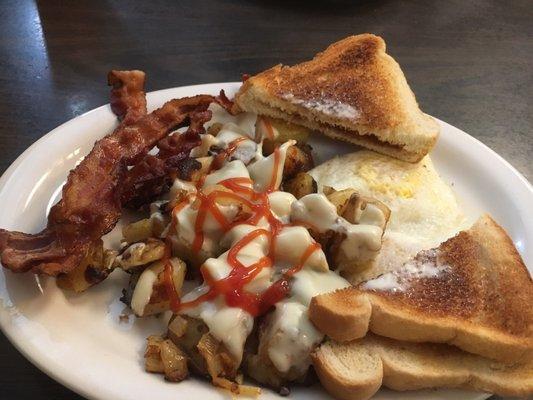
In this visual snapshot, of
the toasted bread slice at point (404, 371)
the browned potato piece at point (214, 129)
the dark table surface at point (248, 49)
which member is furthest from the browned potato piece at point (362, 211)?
Result: the dark table surface at point (248, 49)

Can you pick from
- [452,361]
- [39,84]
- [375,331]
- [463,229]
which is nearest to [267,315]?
[375,331]

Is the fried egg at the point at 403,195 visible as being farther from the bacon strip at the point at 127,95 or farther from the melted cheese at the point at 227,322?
the bacon strip at the point at 127,95

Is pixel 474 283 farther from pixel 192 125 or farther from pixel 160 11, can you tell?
pixel 160 11

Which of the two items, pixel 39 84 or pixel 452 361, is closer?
pixel 452 361

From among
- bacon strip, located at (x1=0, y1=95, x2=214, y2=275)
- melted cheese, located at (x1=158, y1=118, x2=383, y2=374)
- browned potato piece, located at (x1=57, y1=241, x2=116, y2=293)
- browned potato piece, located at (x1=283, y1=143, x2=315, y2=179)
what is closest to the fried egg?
browned potato piece, located at (x1=283, y1=143, x2=315, y2=179)

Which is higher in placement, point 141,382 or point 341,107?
point 341,107

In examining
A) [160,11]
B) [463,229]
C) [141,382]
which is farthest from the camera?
[160,11]
